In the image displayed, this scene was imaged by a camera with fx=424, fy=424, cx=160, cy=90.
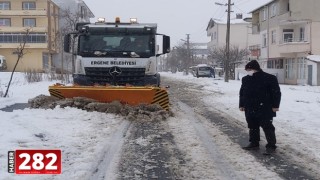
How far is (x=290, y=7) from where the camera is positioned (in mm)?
41281

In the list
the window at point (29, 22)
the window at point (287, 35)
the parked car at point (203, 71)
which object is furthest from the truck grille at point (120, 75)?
the window at point (29, 22)

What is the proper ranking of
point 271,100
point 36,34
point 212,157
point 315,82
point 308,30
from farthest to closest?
point 36,34, point 308,30, point 315,82, point 271,100, point 212,157

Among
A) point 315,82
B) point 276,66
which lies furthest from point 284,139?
point 276,66

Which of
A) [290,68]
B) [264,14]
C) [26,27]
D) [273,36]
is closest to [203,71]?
[264,14]

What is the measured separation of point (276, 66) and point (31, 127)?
134ft

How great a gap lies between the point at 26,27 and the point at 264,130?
206 feet

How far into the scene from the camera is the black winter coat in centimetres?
732

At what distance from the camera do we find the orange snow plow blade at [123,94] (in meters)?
11.4

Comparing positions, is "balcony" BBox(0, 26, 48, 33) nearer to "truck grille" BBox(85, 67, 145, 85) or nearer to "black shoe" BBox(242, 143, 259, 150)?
"truck grille" BBox(85, 67, 145, 85)

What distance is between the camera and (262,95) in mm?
7352

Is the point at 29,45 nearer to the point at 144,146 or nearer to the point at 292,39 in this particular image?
the point at 292,39

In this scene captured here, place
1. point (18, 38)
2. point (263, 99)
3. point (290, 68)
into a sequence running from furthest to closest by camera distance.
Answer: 1. point (18, 38)
2. point (290, 68)
3. point (263, 99)

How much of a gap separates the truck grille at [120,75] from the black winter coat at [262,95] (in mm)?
5359

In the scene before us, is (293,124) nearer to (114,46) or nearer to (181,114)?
(181,114)
